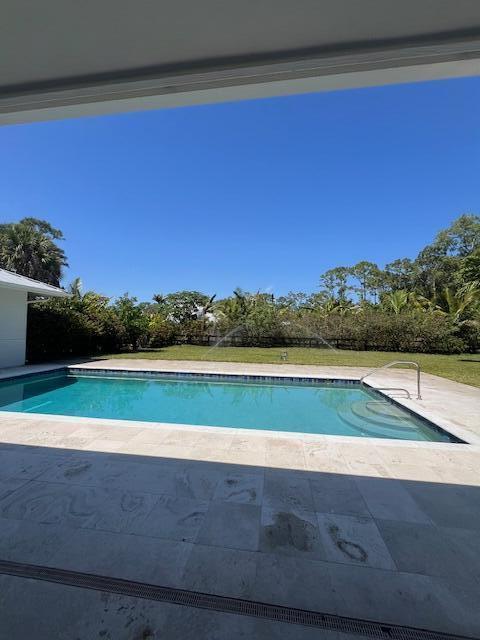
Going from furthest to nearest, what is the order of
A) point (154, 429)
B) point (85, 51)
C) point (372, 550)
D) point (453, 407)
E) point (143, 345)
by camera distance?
point (143, 345) → point (453, 407) → point (154, 429) → point (372, 550) → point (85, 51)

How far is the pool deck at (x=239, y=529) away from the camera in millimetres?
1561

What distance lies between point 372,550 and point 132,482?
6.60 ft

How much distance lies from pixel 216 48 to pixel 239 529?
291 cm

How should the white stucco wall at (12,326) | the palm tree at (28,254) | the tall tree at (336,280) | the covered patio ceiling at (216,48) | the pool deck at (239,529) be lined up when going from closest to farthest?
1. the covered patio ceiling at (216,48)
2. the pool deck at (239,529)
3. the white stucco wall at (12,326)
4. the palm tree at (28,254)
5. the tall tree at (336,280)

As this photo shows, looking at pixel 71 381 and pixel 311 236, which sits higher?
pixel 311 236

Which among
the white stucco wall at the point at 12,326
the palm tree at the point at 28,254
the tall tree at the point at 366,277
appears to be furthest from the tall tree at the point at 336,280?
the white stucco wall at the point at 12,326

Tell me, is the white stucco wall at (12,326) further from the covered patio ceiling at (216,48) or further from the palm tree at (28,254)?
the palm tree at (28,254)

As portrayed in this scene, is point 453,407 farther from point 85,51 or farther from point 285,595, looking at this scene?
point 85,51

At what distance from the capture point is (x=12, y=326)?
10531 mm

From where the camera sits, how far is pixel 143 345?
18828mm

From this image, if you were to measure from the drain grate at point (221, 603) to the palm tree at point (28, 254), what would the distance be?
24307 millimetres

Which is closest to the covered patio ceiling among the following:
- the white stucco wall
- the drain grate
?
the drain grate

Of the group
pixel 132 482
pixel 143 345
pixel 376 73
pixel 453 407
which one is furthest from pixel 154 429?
pixel 143 345

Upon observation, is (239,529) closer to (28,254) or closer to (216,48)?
(216,48)
